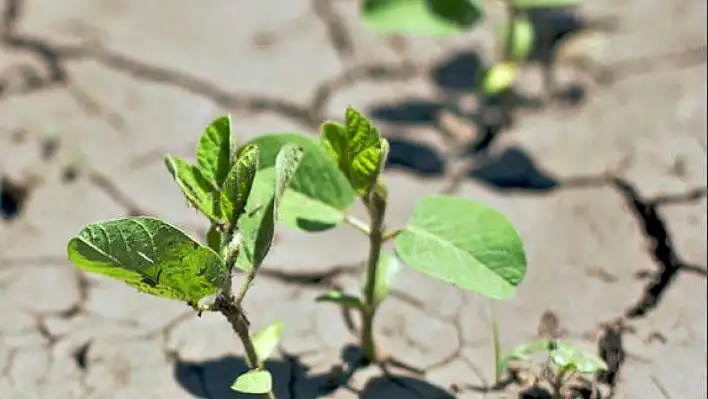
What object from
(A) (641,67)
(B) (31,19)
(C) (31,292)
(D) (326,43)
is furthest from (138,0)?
(A) (641,67)

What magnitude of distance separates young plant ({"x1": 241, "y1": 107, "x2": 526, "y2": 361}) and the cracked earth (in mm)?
361

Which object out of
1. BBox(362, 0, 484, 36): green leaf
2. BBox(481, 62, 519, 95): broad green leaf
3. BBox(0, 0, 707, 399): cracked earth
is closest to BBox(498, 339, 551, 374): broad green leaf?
BBox(0, 0, 707, 399): cracked earth

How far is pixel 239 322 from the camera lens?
1.91 meters

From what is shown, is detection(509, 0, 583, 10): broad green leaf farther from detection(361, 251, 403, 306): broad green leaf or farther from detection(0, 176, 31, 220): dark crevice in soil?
detection(0, 176, 31, 220): dark crevice in soil

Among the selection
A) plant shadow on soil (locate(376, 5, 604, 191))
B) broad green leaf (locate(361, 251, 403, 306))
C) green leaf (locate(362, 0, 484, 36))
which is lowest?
broad green leaf (locate(361, 251, 403, 306))

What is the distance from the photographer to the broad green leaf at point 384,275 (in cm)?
216

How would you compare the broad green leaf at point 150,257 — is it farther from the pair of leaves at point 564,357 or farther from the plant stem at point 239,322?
the pair of leaves at point 564,357

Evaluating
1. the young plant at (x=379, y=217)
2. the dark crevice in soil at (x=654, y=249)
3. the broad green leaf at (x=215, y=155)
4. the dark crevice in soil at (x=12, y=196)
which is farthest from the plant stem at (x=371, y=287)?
the dark crevice in soil at (x=12, y=196)

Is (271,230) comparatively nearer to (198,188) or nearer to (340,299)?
(198,188)

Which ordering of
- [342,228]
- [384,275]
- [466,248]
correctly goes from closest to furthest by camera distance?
[466,248], [384,275], [342,228]

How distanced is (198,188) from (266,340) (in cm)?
36

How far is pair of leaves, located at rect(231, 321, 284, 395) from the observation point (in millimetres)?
1846

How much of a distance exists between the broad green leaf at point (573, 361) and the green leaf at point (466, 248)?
179mm

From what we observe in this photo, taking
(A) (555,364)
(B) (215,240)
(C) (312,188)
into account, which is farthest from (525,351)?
(B) (215,240)
